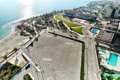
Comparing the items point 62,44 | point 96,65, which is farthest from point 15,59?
point 96,65

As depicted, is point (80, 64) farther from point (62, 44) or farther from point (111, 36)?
point (111, 36)

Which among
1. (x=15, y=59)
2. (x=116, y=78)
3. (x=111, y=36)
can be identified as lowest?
(x=116, y=78)

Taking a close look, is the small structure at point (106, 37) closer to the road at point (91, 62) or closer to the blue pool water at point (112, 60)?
the road at point (91, 62)

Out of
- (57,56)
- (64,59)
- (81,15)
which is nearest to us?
(64,59)

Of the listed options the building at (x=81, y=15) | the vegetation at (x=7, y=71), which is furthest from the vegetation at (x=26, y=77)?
the building at (x=81, y=15)

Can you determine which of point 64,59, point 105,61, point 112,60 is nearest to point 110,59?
point 112,60

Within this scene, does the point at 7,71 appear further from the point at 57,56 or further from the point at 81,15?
the point at 81,15
